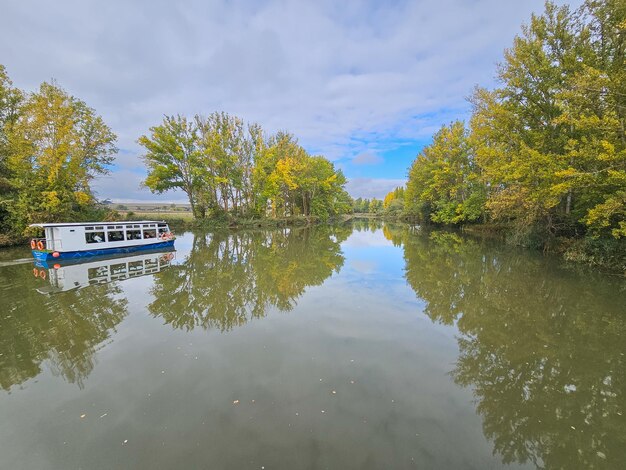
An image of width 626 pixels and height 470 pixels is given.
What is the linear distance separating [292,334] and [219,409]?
2.52 meters

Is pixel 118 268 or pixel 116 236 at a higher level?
pixel 116 236

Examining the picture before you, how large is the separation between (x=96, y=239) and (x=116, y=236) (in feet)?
4.10

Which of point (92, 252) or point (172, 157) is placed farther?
point (172, 157)

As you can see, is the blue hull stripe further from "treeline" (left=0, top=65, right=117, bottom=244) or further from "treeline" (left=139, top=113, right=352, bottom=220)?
"treeline" (left=139, top=113, right=352, bottom=220)

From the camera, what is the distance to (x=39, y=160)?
66.2 feet

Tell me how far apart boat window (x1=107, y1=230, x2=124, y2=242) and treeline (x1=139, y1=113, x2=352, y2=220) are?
17080mm

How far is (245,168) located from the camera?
37.7 metres

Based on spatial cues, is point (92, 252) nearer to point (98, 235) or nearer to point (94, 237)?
point (94, 237)

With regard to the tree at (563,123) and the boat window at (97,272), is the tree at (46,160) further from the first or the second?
the tree at (563,123)

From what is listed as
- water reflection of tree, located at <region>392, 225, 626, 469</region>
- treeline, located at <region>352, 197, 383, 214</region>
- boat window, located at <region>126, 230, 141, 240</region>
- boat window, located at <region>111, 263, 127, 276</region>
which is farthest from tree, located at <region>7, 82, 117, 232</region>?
treeline, located at <region>352, 197, 383, 214</region>

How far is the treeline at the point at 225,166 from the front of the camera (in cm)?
3269

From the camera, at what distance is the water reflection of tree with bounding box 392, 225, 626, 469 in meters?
3.29

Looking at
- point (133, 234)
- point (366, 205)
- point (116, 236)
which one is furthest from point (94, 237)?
point (366, 205)

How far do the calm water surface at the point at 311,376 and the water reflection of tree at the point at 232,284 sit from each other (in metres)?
0.09
